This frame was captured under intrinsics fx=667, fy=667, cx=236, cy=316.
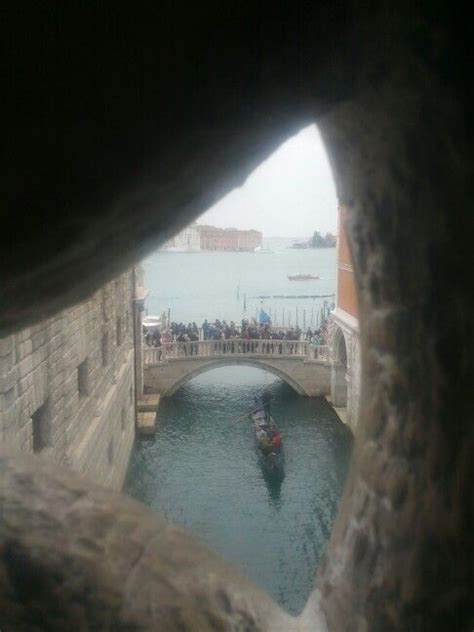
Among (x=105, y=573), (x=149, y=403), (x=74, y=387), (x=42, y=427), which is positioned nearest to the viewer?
(x=105, y=573)

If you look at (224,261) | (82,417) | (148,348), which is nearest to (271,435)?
(148,348)

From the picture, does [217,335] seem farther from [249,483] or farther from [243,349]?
[249,483]

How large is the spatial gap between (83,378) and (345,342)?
995cm

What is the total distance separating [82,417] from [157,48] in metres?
A: 7.33

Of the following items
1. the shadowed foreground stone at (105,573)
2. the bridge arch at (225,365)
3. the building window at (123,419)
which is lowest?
the bridge arch at (225,365)

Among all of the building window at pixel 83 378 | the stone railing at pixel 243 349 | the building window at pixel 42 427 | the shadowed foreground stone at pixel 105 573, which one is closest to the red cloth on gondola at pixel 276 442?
the stone railing at pixel 243 349

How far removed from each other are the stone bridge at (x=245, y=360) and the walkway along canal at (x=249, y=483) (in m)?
0.58

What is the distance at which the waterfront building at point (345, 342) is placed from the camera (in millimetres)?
15087

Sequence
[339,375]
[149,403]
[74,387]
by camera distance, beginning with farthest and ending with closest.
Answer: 1. [339,375]
2. [149,403]
3. [74,387]

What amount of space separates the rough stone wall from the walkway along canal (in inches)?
67.3

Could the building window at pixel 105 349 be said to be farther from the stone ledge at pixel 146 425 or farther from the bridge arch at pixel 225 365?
the bridge arch at pixel 225 365

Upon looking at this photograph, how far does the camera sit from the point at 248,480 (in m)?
14.9

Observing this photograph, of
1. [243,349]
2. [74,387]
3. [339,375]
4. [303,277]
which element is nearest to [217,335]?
[243,349]

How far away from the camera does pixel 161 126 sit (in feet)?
2.90
